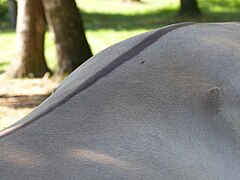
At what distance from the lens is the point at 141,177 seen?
7.20 ft

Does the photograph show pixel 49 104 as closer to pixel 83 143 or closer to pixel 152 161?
pixel 83 143

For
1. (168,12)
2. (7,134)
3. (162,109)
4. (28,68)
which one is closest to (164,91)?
(162,109)

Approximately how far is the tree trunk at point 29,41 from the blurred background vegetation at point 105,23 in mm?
240

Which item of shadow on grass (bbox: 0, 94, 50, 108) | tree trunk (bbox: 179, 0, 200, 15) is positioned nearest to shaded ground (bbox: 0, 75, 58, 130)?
shadow on grass (bbox: 0, 94, 50, 108)

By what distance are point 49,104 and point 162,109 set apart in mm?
398

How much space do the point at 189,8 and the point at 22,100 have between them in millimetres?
12300

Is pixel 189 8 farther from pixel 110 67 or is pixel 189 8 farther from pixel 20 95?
pixel 110 67

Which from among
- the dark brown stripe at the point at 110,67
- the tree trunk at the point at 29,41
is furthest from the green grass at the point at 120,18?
the dark brown stripe at the point at 110,67

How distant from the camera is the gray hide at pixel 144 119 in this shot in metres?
2.21

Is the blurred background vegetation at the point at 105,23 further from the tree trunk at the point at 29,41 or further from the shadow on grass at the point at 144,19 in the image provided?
the tree trunk at the point at 29,41

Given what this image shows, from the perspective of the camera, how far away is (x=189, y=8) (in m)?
19.2

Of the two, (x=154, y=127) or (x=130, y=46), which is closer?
(x=154, y=127)

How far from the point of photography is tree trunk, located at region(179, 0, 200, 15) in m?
19.1

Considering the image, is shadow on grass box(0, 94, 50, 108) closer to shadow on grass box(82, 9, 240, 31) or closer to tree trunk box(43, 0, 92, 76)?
tree trunk box(43, 0, 92, 76)
